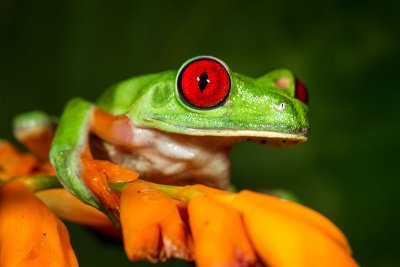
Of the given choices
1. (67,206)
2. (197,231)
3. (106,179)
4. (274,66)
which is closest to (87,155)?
(67,206)

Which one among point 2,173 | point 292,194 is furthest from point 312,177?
point 2,173

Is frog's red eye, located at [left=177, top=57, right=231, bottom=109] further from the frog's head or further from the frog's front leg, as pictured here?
the frog's front leg

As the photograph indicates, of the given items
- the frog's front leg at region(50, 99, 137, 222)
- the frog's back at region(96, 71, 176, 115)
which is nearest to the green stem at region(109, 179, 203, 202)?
the frog's front leg at region(50, 99, 137, 222)

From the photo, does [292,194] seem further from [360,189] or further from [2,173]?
[2,173]

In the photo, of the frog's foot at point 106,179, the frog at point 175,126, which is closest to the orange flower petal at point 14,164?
the frog at point 175,126

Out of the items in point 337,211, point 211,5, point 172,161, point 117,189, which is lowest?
point 337,211

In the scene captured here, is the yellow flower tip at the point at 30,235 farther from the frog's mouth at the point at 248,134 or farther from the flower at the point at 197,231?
the frog's mouth at the point at 248,134

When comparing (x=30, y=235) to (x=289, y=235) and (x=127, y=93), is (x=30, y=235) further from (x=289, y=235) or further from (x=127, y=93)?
(x=127, y=93)
